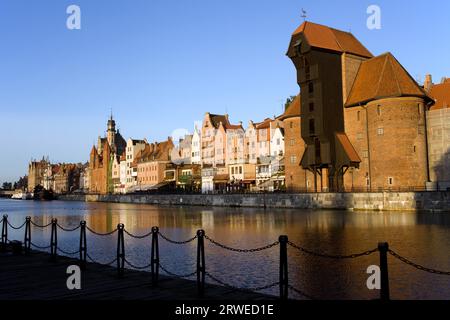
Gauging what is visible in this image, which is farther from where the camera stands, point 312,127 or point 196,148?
point 196,148

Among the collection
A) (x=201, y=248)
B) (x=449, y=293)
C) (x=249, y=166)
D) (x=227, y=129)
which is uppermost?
(x=227, y=129)

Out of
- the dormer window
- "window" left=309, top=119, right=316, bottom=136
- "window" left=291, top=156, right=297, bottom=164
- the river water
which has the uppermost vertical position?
the dormer window

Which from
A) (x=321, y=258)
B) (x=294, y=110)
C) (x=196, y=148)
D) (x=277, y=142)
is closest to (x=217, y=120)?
(x=196, y=148)

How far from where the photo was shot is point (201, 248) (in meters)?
11.8

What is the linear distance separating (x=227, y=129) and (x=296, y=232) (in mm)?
67049

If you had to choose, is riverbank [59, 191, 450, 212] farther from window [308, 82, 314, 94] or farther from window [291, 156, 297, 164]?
window [308, 82, 314, 94]

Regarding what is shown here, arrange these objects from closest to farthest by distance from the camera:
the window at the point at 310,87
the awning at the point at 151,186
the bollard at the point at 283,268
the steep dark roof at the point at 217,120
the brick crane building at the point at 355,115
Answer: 1. the bollard at the point at 283,268
2. the brick crane building at the point at 355,115
3. the window at the point at 310,87
4. the steep dark roof at the point at 217,120
5. the awning at the point at 151,186

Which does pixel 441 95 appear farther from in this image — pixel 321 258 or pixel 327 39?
pixel 321 258

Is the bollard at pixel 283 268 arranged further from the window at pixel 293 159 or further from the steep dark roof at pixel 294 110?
the steep dark roof at pixel 294 110

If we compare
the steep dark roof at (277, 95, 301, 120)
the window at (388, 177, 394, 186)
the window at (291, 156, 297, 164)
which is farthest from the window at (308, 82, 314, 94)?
the window at (388, 177, 394, 186)

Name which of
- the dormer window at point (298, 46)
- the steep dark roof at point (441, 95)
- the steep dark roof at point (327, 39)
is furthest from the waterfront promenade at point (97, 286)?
the steep dark roof at point (441, 95)

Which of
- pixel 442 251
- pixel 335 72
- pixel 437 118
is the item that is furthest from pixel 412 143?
pixel 442 251

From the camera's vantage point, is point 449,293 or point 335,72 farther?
point 335,72
